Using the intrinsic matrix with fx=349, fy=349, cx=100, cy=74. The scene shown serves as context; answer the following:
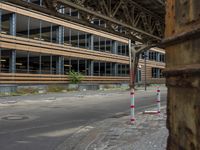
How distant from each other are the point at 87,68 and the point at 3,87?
19162 millimetres

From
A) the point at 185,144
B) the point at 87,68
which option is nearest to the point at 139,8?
the point at 185,144

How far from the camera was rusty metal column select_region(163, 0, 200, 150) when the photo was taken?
99.1 inches

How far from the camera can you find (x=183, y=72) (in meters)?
2.66

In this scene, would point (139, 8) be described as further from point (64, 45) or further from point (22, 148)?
point (64, 45)

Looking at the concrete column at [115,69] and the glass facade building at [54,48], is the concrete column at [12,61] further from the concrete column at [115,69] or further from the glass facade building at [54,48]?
the concrete column at [115,69]

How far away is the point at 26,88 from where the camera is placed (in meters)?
36.4

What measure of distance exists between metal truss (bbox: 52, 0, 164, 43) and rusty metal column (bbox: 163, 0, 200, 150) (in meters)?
13.2

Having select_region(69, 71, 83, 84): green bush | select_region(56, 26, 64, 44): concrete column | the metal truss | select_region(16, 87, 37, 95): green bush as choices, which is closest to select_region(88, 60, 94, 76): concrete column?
select_region(69, 71, 83, 84): green bush

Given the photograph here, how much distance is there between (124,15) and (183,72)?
1984 centimetres

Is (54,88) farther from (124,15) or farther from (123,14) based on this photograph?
(124,15)

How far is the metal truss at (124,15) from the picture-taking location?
18.1m

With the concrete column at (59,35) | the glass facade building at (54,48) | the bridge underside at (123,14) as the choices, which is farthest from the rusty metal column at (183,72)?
the concrete column at (59,35)

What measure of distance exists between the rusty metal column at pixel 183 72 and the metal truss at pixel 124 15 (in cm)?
1318

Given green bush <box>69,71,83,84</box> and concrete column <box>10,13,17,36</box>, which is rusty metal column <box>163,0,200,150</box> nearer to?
concrete column <box>10,13,17,36</box>
